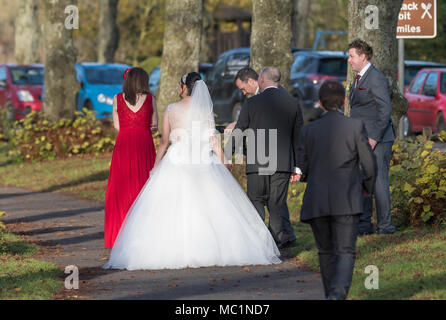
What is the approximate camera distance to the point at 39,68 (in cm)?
2856

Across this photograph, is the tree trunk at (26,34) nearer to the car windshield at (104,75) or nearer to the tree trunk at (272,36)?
the car windshield at (104,75)

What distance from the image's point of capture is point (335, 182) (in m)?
7.04

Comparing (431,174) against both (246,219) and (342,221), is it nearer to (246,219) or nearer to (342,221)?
(246,219)

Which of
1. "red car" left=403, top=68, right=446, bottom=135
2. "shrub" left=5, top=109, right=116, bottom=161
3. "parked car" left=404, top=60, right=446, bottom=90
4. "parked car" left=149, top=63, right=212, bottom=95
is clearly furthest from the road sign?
"parked car" left=149, top=63, right=212, bottom=95

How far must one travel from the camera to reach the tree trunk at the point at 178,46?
1858cm

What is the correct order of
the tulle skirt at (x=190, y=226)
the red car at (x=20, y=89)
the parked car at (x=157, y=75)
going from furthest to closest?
the parked car at (x=157, y=75) → the red car at (x=20, y=89) → the tulle skirt at (x=190, y=226)

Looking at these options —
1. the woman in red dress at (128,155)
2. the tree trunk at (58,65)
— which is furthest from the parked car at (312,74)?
the woman in red dress at (128,155)

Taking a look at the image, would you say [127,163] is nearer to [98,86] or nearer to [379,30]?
[379,30]

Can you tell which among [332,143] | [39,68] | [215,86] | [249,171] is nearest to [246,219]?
[249,171]

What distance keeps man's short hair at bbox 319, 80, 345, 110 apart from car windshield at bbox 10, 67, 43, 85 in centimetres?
2125

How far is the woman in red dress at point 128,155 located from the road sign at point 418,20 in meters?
6.14

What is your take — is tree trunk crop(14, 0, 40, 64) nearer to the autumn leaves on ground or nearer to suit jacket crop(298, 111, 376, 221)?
the autumn leaves on ground

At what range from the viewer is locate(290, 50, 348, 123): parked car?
22516 millimetres
